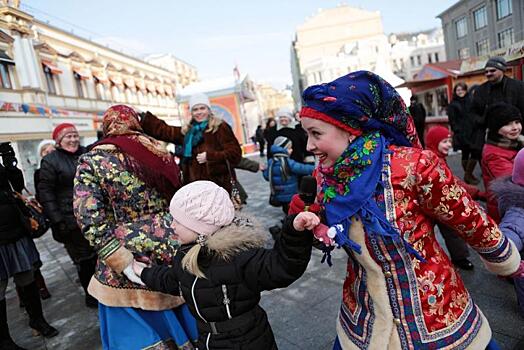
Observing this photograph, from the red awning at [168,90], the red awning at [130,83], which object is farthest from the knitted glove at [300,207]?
the red awning at [168,90]

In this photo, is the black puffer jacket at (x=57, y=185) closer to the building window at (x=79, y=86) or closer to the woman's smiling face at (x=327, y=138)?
the woman's smiling face at (x=327, y=138)

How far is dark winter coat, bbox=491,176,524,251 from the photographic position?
2.06m

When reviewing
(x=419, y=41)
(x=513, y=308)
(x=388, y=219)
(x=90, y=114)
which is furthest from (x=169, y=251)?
(x=419, y=41)

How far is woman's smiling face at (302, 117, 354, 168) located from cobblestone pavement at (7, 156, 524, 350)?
68.8 inches

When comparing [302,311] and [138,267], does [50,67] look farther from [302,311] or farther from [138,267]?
[138,267]

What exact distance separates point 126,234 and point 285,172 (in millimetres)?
3145

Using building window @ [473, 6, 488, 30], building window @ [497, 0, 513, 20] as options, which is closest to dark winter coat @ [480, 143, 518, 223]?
building window @ [497, 0, 513, 20]

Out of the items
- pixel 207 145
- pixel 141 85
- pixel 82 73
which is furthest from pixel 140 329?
pixel 141 85

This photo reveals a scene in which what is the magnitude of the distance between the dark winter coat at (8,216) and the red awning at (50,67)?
859 inches

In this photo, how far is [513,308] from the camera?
8.84 feet

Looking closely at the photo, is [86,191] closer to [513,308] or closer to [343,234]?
[343,234]

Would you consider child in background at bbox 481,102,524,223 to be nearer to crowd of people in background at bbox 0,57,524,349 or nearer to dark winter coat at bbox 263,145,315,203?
crowd of people in background at bbox 0,57,524,349

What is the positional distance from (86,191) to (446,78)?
682 inches

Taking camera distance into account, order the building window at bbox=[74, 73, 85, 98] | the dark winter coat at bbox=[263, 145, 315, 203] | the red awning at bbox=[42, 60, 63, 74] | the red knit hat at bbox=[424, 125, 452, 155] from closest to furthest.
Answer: the red knit hat at bbox=[424, 125, 452, 155] → the dark winter coat at bbox=[263, 145, 315, 203] → the red awning at bbox=[42, 60, 63, 74] → the building window at bbox=[74, 73, 85, 98]
